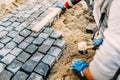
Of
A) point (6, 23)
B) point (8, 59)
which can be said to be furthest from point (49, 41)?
point (6, 23)

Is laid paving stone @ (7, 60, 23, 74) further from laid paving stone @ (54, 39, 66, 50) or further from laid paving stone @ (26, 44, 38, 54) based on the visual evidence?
laid paving stone @ (54, 39, 66, 50)

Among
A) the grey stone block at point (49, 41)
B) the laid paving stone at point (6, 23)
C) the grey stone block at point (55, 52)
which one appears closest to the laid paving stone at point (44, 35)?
the grey stone block at point (49, 41)

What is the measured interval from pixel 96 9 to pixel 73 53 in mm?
1457

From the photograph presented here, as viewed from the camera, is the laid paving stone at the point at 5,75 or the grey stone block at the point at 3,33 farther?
the grey stone block at the point at 3,33

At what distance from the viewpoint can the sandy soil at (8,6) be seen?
482cm

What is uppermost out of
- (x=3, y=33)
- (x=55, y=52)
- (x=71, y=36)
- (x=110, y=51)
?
(x=110, y=51)

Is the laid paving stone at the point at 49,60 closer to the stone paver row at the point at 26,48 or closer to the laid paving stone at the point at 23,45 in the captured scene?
the stone paver row at the point at 26,48

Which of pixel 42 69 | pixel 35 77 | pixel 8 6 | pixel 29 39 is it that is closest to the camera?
pixel 35 77

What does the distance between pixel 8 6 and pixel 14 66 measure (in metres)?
2.35

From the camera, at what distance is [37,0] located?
17.4ft

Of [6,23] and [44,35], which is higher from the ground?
[6,23]

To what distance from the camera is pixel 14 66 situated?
3.17 metres

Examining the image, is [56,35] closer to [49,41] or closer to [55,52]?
[49,41]

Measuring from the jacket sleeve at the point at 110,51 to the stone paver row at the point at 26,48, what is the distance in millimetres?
1242
